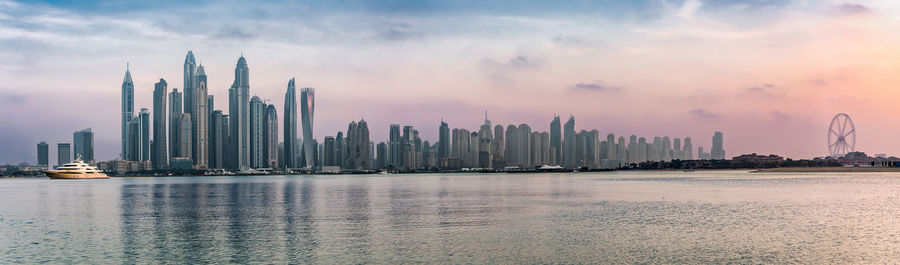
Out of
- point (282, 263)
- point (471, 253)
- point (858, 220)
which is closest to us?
point (282, 263)

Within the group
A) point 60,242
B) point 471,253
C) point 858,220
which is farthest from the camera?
point 858,220

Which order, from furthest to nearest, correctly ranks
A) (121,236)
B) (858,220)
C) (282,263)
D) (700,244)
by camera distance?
(858,220), (121,236), (700,244), (282,263)

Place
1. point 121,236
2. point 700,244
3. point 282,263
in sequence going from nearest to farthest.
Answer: point 282,263 < point 700,244 < point 121,236

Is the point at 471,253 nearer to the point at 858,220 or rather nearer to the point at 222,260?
the point at 222,260

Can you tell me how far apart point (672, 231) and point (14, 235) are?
44.3 m

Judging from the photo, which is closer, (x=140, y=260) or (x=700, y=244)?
(x=140, y=260)

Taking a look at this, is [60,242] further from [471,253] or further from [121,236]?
[471,253]

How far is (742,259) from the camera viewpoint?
33031 mm

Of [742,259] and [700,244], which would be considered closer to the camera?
[742,259]

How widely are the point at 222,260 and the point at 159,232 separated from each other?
615 inches

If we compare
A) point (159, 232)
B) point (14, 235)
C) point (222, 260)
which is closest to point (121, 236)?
point (159, 232)

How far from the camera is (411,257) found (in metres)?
33.9

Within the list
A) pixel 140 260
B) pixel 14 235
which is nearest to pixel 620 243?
pixel 140 260

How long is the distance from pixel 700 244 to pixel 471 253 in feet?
44.6
